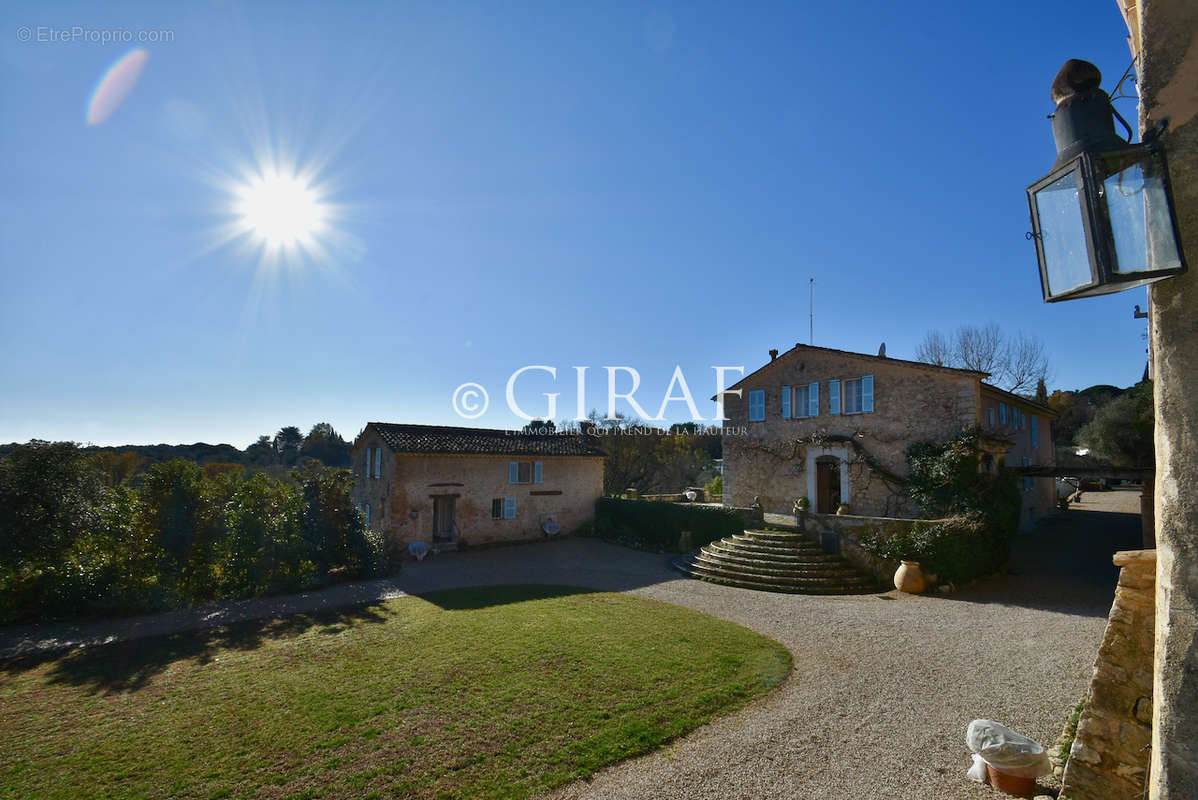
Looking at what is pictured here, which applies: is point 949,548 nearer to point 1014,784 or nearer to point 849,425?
point 849,425

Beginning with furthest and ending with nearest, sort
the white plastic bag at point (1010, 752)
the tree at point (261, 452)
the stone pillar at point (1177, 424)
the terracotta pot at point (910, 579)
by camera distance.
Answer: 1. the tree at point (261, 452)
2. the terracotta pot at point (910, 579)
3. the white plastic bag at point (1010, 752)
4. the stone pillar at point (1177, 424)

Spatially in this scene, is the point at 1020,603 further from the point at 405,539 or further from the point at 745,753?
the point at 405,539

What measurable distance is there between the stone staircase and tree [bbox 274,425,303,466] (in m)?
55.4

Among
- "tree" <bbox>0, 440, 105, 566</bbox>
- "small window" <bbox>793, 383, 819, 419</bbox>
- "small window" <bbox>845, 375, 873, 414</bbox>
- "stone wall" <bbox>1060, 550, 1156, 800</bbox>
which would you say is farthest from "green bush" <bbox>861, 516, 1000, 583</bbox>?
"tree" <bbox>0, 440, 105, 566</bbox>

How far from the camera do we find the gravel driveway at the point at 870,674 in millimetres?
5199

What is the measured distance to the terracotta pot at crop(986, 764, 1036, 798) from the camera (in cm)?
471

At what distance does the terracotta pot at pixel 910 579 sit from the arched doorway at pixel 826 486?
5.63m

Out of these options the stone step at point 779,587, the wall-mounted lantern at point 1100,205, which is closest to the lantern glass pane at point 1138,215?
the wall-mounted lantern at point 1100,205

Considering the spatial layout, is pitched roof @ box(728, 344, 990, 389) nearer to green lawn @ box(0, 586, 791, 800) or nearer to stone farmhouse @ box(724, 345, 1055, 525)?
stone farmhouse @ box(724, 345, 1055, 525)

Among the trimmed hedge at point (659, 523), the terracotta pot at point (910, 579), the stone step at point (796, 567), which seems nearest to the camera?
the terracotta pot at point (910, 579)

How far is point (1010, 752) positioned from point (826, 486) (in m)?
15.1

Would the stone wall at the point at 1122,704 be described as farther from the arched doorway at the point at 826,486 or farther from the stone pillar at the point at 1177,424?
the arched doorway at the point at 826,486

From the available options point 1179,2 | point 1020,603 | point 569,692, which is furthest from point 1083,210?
point 1020,603

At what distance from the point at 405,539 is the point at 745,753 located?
16097 millimetres
